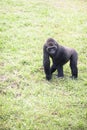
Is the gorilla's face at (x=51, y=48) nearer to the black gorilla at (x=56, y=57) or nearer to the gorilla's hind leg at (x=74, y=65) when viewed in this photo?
the black gorilla at (x=56, y=57)

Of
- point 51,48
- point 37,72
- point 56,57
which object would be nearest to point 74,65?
point 56,57

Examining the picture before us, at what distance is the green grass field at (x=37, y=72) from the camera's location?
622 cm

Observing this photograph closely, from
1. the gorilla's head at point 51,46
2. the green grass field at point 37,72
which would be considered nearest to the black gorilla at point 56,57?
the gorilla's head at point 51,46

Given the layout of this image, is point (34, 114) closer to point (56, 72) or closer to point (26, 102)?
point (26, 102)

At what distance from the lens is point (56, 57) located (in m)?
7.51

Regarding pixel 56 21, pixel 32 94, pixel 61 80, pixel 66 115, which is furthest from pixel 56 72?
pixel 56 21

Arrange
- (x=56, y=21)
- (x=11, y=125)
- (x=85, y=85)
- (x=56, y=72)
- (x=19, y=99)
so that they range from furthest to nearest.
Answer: (x=56, y=21), (x=56, y=72), (x=85, y=85), (x=19, y=99), (x=11, y=125)

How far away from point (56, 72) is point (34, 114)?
2029 millimetres

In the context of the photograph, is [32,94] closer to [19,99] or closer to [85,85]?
[19,99]

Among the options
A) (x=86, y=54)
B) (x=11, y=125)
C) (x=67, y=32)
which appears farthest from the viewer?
(x=67, y=32)

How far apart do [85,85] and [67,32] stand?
3.60 meters

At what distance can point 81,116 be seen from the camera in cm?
636

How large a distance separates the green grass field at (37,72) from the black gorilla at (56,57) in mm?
217

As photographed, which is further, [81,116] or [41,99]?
[41,99]
